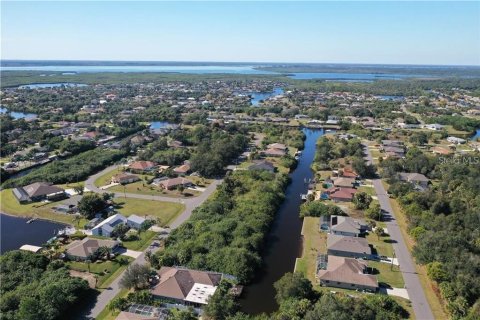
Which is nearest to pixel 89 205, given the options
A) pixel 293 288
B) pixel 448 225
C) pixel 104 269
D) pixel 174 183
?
pixel 104 269

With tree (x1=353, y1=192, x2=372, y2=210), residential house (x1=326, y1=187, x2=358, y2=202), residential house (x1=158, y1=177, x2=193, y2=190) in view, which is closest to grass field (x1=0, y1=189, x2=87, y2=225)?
residential house (x1=158, y1=177, x2=193, y2=190)

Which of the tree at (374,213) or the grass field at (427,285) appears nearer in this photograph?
the grass field at (427,285)

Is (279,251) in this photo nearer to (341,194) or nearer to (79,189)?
(341,194)

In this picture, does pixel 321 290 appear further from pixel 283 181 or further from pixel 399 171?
pixel 399 171

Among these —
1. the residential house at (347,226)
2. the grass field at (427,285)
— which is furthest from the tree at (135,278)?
the grass field at (427,285)

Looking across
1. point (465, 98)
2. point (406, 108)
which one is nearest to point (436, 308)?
point (406, 108)

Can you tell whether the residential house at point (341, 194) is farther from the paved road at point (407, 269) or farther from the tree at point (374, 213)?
the tree at point (374, 213)
